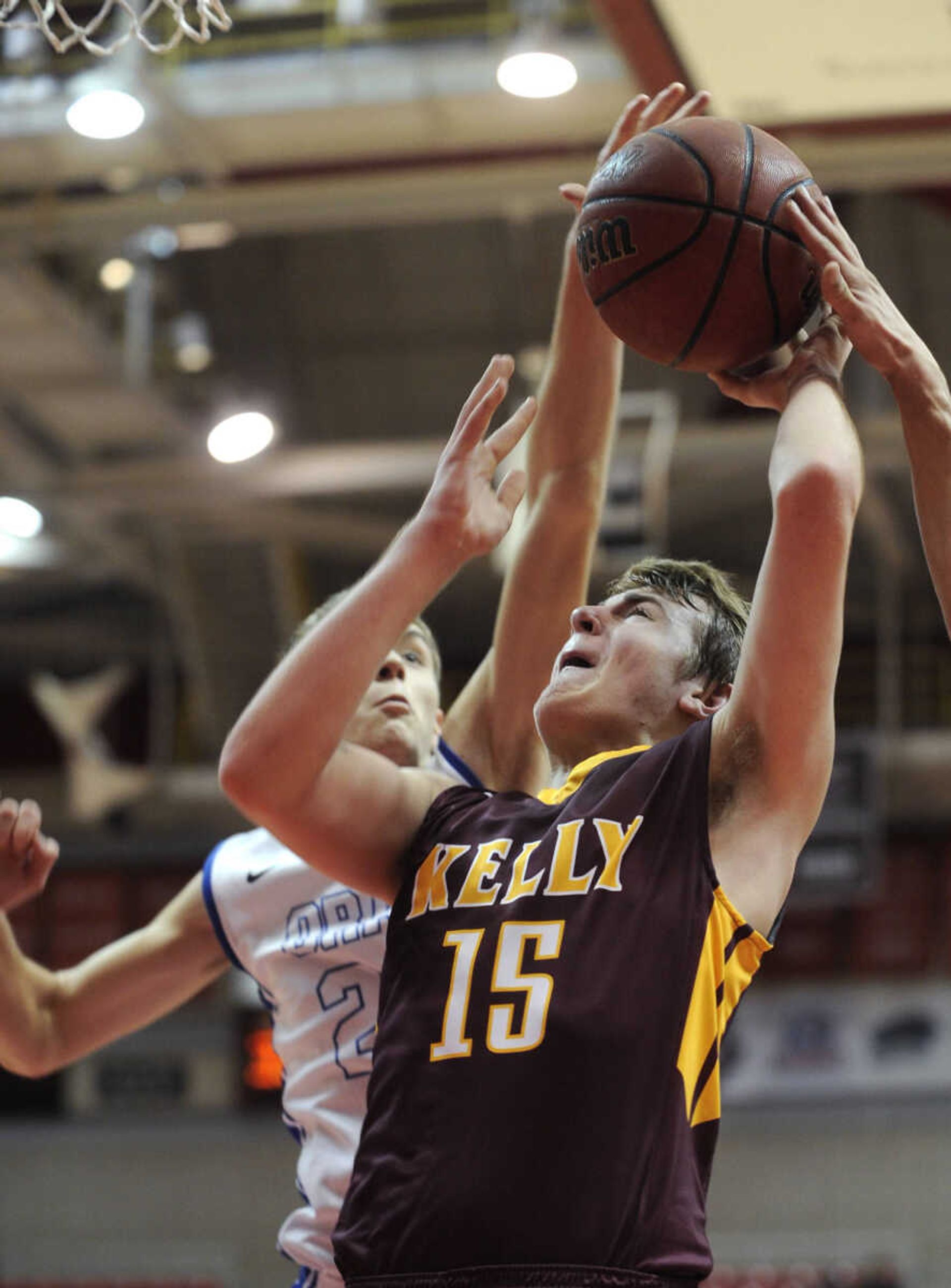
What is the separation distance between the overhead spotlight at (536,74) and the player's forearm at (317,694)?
227 inches

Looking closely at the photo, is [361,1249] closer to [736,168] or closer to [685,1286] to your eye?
[685,1286]

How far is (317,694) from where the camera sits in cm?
227

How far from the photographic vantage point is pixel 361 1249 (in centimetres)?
218

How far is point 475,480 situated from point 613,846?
538 mm

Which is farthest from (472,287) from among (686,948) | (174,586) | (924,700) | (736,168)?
(686,948)

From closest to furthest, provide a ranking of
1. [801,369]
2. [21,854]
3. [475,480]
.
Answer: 1. [475,480]
2. [801,369]
3. [21,854]

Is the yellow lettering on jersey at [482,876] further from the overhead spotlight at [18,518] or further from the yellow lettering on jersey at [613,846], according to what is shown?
the overhead spotlight at [18,518]

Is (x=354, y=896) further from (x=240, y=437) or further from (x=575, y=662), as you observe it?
(x=240, y=437)

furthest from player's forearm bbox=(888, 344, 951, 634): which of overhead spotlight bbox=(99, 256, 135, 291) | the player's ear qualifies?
overhead spotlight bbox=(99, 256, 135, 291)

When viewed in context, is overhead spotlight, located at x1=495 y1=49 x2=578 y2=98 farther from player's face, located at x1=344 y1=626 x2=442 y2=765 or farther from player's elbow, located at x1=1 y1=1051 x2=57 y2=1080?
player's elbow, located at x1=1 y1=1051 x2=57 y2=1080

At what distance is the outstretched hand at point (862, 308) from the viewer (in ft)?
7.85

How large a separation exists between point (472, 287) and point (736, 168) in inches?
389

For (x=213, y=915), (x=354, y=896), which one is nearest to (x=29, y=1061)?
(x=213, y=915)

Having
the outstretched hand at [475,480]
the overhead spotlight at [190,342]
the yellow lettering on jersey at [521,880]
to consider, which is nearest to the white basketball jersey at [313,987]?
the yellow lettering on jersey at [521,880]
